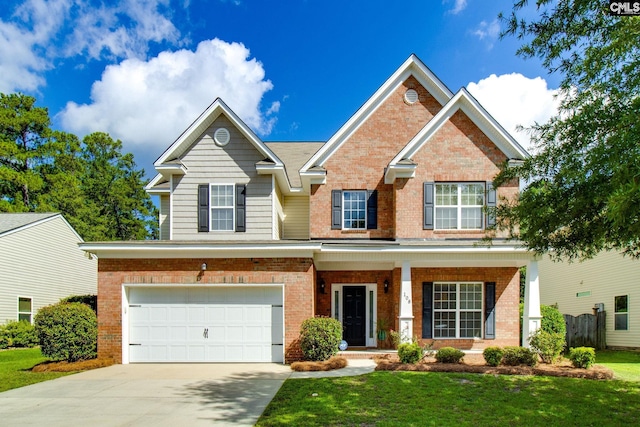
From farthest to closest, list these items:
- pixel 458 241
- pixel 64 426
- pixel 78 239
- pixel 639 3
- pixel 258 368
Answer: pixel 78 239 → pixel 458 241 → pixel 258 368 → pixel 64 426 → pixel 639 3

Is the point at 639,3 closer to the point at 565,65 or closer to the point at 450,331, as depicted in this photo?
the point at 565,65

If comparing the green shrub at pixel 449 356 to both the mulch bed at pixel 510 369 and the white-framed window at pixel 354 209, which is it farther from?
the white-framed window at pixel 354 209

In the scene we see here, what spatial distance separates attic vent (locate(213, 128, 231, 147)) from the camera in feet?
54.9

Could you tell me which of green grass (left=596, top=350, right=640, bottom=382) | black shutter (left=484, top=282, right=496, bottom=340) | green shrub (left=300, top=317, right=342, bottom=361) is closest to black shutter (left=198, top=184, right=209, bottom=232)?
green shrub (left=300, top=317, right=342, bottom=361)

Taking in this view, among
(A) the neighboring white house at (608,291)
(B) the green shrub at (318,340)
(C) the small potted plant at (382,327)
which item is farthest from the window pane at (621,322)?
(B) the green shrub at (318,340)

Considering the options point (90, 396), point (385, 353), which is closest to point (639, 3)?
point (385, 353)

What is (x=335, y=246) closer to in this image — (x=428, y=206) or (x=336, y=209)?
(x=336, y=209)

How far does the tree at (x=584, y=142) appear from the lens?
6.73m

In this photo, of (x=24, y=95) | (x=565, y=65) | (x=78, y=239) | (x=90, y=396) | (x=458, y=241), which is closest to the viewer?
(x=565, y=65)

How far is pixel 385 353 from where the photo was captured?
14.6 meters

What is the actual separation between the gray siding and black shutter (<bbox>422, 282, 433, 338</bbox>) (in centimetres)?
574

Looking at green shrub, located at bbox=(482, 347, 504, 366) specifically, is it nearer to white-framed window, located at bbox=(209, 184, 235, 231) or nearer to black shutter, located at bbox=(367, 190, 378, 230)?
black shutter, located at bbox=(367, 190, 378, 230)

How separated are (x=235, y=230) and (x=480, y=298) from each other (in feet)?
29.2

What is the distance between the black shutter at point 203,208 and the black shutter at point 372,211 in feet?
19.2
